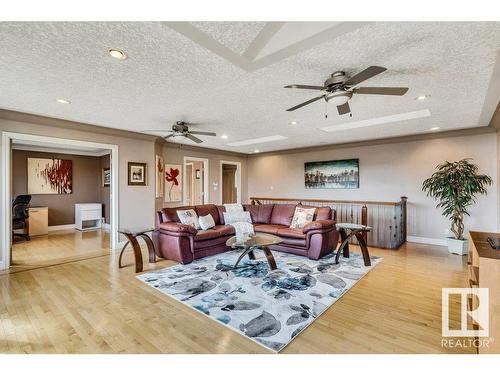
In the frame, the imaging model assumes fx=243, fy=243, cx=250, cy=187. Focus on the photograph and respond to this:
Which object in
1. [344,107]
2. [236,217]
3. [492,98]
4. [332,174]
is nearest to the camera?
[344,107]

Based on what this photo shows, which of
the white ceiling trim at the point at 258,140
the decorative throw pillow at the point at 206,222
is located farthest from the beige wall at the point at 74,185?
the decorative throw pillow at the point at 206,222

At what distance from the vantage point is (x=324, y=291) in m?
2.91

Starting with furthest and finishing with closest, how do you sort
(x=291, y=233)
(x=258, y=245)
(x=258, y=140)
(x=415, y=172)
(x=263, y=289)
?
(x=258, y=140) → (x=415, y=172) → (x=291, y=233) → (x=258, y=245) → (x=263, y=289)

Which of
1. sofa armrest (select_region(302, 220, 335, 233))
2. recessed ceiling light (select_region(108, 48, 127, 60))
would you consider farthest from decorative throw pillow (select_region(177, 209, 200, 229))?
recessed ceiling light (select_region(108, 48, 127, 60))

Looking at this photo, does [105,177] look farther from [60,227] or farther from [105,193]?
[60,227]

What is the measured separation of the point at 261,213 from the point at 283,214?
557 millimetres

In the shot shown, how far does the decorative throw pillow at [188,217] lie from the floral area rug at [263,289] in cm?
74

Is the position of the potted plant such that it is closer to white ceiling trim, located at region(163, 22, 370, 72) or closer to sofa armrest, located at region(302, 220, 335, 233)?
sofa armrest, located at region(302, 220, 335, 233)

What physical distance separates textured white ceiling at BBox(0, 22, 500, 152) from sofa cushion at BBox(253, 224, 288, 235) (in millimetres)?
2107

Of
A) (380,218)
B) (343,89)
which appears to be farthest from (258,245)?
(380,218)

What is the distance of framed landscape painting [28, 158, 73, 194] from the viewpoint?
6.90 m

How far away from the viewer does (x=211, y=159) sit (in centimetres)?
774

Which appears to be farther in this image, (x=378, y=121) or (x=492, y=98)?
(x=378, y=121)

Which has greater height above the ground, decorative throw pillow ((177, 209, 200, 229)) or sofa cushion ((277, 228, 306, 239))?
decorative throw pillow ((177, 209, 200, 229))
